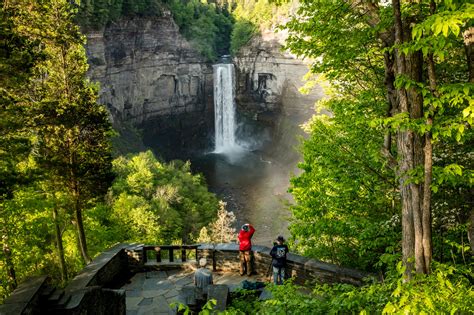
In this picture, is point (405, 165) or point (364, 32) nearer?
point (405, 165)

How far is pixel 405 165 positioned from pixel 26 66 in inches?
370

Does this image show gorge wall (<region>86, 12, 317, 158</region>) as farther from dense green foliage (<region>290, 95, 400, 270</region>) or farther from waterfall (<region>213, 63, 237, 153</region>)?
dense green foliage (<region>290, 95, 400, 270</region>)

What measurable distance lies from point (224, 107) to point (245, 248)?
174ft

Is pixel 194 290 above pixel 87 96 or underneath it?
underneath

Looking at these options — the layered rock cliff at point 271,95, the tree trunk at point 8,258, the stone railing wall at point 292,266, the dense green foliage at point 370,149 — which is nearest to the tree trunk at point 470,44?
the dense green foliage at point 370,149

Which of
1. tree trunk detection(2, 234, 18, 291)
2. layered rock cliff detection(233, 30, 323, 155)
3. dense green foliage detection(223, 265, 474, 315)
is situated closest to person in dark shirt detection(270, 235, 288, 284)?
dense green foliage detection(223, 265, 474, 315)

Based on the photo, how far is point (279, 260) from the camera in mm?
8812

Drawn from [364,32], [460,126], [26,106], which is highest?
[364,32]

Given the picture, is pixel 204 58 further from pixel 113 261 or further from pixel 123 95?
pixel 113 261

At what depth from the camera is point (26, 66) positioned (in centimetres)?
1012

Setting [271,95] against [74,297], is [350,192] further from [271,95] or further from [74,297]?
[271,95]

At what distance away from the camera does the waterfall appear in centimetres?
6178

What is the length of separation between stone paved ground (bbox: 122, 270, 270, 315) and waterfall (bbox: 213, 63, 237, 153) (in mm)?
50996

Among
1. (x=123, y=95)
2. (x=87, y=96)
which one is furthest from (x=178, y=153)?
(x=87, y=96)
